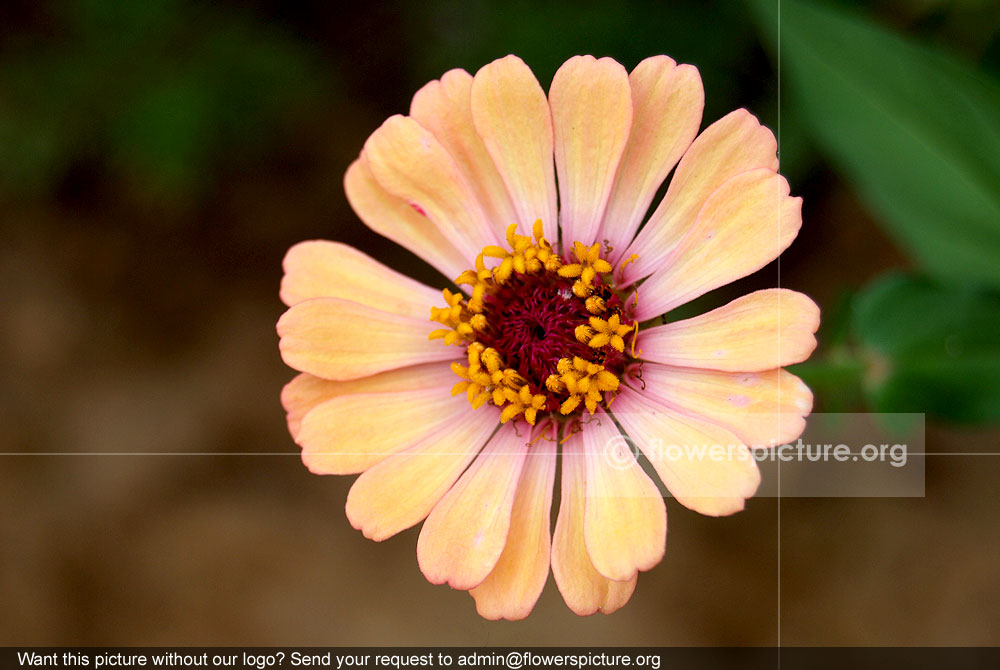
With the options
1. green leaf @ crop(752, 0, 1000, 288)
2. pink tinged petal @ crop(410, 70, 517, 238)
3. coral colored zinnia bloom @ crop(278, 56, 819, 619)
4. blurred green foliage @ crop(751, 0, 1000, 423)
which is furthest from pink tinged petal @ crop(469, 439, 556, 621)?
green leaf @ crop(752, 0, 1000, 288)

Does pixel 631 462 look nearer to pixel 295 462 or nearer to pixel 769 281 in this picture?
pixel 769 281

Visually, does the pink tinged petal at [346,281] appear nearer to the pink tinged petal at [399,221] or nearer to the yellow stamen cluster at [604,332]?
the pink tinged petal at [399,221]

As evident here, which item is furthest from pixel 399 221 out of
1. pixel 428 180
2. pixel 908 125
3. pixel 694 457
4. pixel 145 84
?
pixel 145 84

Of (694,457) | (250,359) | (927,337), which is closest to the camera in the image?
(694,457)

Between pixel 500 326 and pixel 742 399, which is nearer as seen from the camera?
pixel 742 399

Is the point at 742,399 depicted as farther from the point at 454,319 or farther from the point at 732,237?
the point at 454,319

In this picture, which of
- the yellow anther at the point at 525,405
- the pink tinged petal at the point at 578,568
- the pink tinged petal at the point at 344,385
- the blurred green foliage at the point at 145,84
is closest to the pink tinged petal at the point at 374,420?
the pink tinged petal at the point at 344,385
